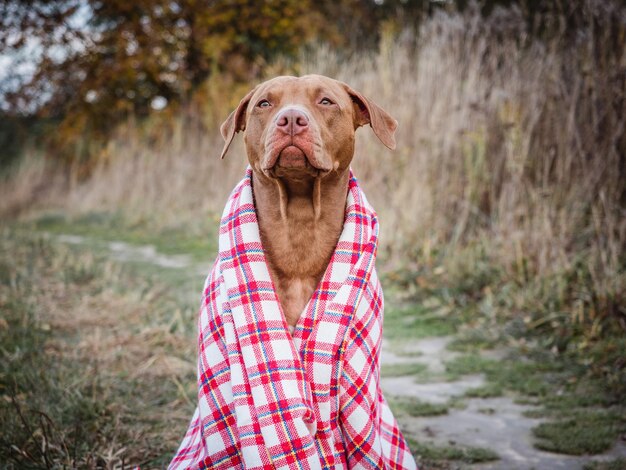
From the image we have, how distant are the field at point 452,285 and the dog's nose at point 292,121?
1401 millimetres

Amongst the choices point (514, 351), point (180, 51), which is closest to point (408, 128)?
point (514, 351)

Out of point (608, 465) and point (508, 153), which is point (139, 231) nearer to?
point (508, 153)

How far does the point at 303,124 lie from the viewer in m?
2.15

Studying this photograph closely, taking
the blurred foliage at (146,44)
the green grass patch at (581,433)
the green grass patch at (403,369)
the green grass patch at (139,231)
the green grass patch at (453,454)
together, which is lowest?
the green grass patch at (453,454)

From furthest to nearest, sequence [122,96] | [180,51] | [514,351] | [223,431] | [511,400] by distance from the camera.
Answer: [122,96] < [180,51] < [514,351] < [511,400] < [223,431]

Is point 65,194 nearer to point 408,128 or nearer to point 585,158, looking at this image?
point 408,128

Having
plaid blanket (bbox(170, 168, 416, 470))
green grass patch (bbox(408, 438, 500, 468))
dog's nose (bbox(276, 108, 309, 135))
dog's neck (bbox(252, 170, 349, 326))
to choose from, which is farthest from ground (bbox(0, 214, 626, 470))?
dog's nose (bbox(276, 108, 309, 135))

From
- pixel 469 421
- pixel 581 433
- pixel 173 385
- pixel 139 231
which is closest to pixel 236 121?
pixel 173 385

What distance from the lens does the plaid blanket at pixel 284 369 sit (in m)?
1.93

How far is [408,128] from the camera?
583 centimetres

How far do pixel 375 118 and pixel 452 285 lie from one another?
274 cm

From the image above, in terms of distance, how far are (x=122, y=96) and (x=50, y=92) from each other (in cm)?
219

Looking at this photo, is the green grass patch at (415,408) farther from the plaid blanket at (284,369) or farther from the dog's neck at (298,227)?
the dog's neck at (298,227)

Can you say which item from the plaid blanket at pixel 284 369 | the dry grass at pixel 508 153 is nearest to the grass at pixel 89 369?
the plaid blanket at pixel 284 369
